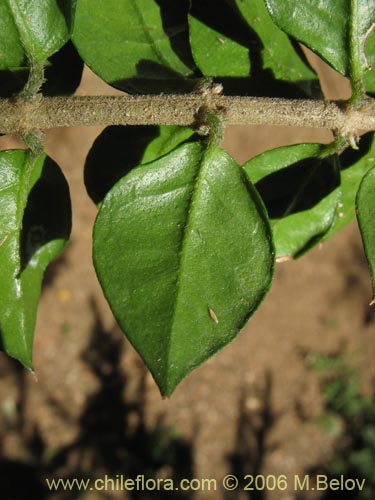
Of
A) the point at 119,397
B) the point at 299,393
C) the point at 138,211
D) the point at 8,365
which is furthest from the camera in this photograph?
the point at 299,393

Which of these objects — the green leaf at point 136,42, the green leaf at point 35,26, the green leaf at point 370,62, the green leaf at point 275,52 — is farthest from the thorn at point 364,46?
the green leaf at point 35,26

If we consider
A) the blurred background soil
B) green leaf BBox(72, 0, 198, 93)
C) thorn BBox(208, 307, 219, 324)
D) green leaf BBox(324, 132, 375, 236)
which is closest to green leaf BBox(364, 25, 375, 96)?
green leaf BBox(324, 132, 375, 236)

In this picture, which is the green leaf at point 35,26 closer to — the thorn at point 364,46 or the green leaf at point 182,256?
the green leaf at point 182,256

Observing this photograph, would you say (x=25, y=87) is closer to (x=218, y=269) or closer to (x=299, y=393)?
(x=218, y=269)

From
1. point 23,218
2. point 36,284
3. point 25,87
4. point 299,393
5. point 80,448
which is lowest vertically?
point 299,393

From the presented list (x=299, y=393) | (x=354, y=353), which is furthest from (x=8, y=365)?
(x=354, y=353)

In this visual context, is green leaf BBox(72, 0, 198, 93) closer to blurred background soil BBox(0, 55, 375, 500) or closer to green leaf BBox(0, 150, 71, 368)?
green leaf BBox(0, 150, 71, 368)
